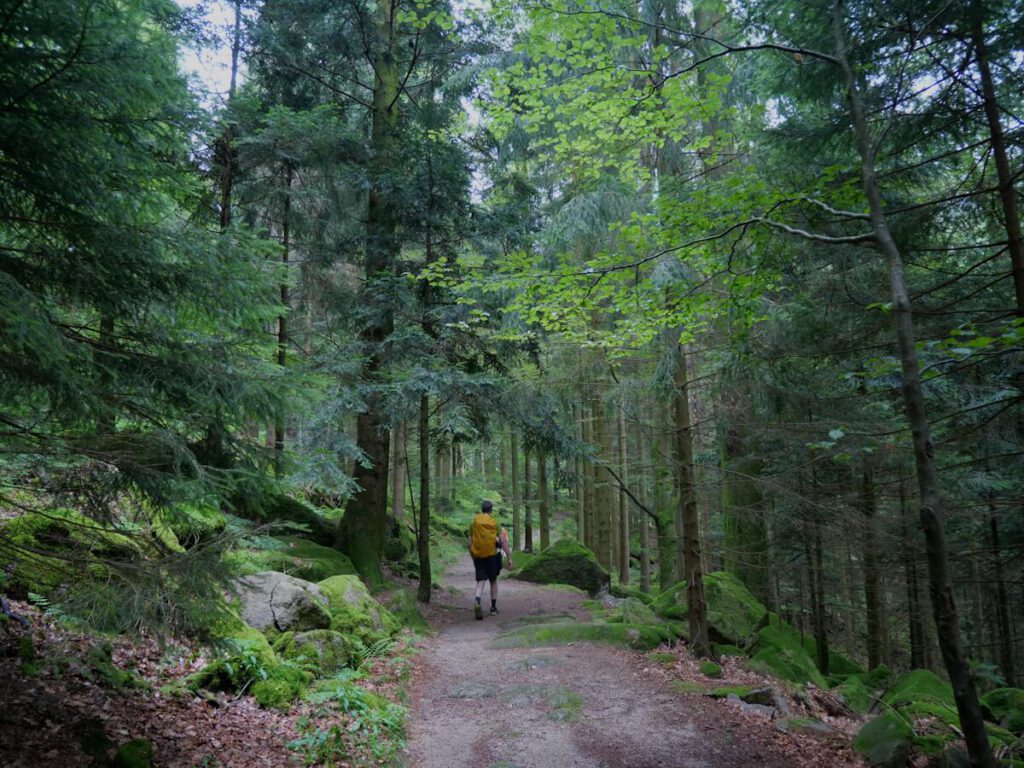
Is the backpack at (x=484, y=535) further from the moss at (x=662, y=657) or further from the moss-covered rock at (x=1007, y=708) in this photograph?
the moss-covered rock at (x=1007, y=708)

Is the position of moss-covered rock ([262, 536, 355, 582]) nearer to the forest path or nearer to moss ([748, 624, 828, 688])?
the forest path

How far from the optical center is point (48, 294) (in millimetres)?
3900

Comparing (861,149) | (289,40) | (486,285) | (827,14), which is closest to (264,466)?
(486,285)

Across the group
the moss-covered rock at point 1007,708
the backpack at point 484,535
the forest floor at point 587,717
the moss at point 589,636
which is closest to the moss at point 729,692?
the forest floor at point 587,717

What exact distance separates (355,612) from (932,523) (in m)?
6.77

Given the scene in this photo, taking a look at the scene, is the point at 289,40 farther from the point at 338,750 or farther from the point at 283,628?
the point at 338,750

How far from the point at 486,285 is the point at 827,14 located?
3.92 m

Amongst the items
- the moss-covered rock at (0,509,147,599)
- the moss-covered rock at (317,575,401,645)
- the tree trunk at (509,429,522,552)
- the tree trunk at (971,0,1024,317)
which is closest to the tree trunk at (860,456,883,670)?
the tree trunk at (971,0,1024,317)

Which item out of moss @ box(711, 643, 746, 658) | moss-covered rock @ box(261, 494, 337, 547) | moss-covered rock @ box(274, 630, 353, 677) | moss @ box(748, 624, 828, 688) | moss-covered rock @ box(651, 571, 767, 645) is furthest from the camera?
moss-covered rock @ box(261, 494, 337, 547)

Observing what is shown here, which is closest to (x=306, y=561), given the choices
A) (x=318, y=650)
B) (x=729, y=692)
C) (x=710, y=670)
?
(x=318, y=650)

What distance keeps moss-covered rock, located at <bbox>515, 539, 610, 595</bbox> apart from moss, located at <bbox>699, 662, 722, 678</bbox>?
7732 millimetres

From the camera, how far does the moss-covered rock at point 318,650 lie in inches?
233

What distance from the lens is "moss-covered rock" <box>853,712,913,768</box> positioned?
475 cm

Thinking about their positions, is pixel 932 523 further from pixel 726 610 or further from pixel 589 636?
pixel 726 610
